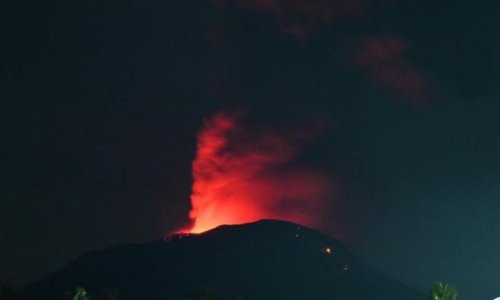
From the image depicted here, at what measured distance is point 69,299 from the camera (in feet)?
229

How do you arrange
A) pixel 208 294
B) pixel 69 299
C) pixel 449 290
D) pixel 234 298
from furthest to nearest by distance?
pixel 234 298 → pixel 208 294 → pixel 69 299 → pixel 449 290

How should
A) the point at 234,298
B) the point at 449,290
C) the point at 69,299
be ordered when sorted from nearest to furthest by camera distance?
1. the point at 449,290
2. the point at 69,299
3. the point at 234,298

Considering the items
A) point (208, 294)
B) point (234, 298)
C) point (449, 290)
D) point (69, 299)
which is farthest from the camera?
point (234, 298)

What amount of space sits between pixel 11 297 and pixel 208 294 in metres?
37.2

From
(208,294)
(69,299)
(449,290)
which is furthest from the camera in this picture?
(208,294)

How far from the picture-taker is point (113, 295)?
73750 mm

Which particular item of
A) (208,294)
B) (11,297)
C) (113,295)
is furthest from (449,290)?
(11,297)

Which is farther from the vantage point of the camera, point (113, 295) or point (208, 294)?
point (208, 294)

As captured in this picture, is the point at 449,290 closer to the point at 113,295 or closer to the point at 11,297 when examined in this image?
the point at 113,295

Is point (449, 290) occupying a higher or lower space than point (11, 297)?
lower

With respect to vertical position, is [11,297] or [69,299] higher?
[11,297]

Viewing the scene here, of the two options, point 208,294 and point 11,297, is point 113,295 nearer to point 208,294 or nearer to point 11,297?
point 208,294

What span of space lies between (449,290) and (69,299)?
4546cm

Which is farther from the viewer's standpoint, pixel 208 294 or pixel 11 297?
pixel 11 297
